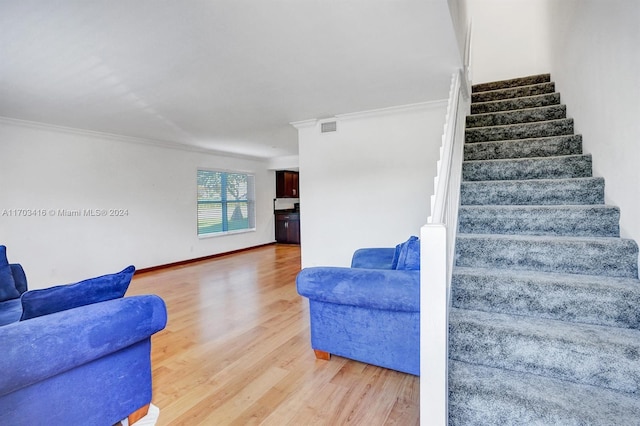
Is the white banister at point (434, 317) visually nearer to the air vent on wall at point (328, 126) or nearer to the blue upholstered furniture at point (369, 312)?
the blue upholstered furniture at point (369, 312)

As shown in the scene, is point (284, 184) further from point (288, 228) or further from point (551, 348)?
point (551, 348)

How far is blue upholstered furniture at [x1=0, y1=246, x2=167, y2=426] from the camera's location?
3.96 ft

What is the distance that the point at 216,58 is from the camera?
2443 mm

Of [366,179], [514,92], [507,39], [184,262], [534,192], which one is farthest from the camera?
[184,262]

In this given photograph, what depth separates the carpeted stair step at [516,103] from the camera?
3.19m

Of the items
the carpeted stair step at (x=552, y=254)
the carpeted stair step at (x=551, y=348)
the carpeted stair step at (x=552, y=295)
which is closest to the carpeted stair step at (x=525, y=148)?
the carpeted stair step at (x=552, y=254)

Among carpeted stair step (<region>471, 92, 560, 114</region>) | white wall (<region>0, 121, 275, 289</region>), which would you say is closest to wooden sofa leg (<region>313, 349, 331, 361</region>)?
carpeted stair step (<region>471, 92, 560, 114</region>)

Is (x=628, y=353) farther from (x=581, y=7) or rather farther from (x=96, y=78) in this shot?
(x=96, y=78)

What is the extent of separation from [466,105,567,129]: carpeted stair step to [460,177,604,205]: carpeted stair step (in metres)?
1.10

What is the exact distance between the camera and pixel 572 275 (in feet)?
5.78

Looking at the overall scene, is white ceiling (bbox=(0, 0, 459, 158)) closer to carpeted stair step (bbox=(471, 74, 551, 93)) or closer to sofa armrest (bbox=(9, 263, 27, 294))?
carpeted stair step (bbox=(471, 74, 551, 93))

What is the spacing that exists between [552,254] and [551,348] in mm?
678

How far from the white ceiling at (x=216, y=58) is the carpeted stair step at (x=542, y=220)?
1.30 meters

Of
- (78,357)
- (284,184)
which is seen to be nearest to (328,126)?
(78,357)
